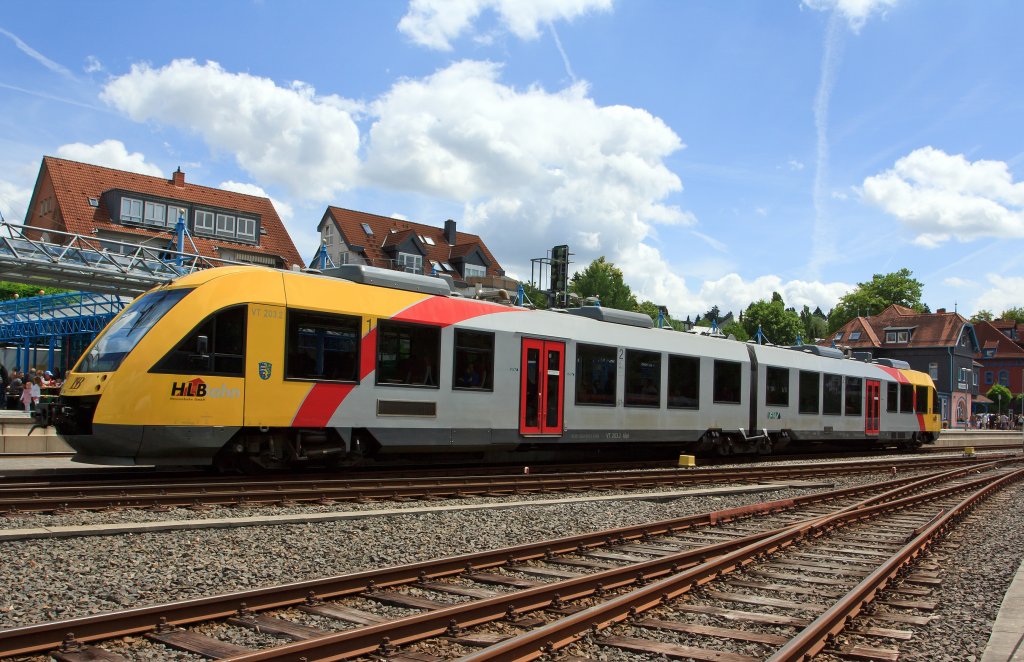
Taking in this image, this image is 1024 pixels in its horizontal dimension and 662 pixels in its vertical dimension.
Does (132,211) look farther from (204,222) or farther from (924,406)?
(924,406)

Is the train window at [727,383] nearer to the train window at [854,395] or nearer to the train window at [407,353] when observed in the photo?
the train window at [854,395]

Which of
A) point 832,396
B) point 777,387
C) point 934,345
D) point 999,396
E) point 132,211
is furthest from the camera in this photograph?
point 999,396

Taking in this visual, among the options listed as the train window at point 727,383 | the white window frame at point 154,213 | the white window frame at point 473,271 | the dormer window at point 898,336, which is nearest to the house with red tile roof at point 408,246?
the white window frame at point 473,271

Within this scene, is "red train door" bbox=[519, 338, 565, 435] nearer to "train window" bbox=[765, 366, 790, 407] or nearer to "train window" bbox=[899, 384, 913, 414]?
"train window" bbox=[765, 366, 790, 407]

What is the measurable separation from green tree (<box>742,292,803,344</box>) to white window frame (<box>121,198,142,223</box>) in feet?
224

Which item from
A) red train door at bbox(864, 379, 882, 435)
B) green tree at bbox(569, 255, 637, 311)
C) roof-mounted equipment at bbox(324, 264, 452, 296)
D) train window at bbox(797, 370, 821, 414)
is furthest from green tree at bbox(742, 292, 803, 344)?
roof-mounted equipment at bbox(324, 264, 452, 296)

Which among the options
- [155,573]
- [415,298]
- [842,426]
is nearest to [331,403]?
[415,298]

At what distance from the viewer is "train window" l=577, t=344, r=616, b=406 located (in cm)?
1701

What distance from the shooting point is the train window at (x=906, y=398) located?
29.6 meters

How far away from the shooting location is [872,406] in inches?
1085

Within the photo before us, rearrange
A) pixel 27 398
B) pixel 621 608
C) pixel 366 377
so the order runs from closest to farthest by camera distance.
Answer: pixel 621 608
pixel 366 377
pixel 27 398

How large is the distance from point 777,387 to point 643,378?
602 centimetres

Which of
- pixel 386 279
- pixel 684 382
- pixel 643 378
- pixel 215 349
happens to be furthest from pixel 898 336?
pixel 215 349

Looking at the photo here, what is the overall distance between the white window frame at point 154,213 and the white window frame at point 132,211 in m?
0.28
